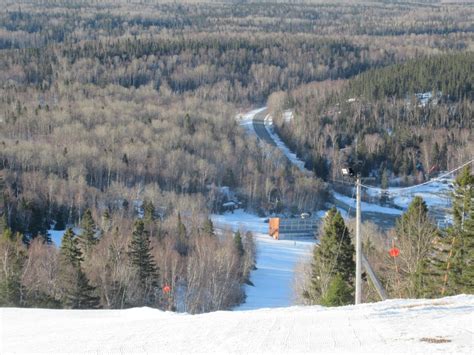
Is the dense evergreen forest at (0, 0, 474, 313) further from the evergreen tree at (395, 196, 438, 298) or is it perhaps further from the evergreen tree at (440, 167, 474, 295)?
the evergreen tree at (440, 167, 474, 295)

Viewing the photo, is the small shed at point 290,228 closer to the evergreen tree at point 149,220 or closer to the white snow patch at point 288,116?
the evergreen tree at point 149,220

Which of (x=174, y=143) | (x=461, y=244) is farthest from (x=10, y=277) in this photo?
(x=174, y=143)

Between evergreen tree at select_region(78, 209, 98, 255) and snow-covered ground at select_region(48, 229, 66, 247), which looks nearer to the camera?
evergreen tree at select_region(78, 209, 98, 255)

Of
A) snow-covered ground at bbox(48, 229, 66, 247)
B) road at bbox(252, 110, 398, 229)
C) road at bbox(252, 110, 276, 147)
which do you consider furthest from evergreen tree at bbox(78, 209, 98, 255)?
road at bbox(252, 110, 276, 147)

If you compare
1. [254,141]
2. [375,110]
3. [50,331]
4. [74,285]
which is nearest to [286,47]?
[375,110]

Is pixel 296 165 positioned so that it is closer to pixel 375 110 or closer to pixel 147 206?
pixel 375 110

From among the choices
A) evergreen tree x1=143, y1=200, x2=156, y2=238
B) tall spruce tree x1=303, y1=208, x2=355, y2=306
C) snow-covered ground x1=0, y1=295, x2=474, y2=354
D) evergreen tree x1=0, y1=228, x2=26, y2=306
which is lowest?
evergreen tree x1=143, y1=200, x2=156, y2=238

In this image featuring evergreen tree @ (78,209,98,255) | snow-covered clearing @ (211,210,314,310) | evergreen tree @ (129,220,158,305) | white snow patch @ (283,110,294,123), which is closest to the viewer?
evergreen tree @ (129,220,158,305)

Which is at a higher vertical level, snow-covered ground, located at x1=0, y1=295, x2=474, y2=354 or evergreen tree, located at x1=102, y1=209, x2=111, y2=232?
snow-covered ground, located at x1=0, y1=295, x2=474, y2=354
